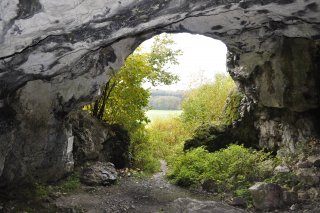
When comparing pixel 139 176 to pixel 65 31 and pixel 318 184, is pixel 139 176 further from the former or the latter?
pixel 65 31

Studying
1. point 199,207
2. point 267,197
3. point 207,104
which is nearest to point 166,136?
point 207,104

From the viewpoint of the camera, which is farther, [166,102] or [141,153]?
[166,102]

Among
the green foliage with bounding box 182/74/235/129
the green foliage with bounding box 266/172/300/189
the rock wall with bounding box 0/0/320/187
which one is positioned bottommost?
the green foliage with bounding box 266/172/300/189

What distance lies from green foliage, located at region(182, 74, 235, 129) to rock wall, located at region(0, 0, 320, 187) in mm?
7451

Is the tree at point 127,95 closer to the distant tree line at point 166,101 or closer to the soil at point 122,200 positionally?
the soil at point 122,200

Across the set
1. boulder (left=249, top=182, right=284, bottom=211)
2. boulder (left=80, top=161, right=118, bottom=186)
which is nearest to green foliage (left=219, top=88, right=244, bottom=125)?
boulder (left=80, top=161, right=118, bottom=186)

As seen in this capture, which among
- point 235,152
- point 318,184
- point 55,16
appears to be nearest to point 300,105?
point 235,152

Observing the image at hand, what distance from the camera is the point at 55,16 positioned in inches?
210

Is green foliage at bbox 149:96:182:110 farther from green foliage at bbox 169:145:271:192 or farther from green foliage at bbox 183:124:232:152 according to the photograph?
green foliage at bbox 169:145:271:192

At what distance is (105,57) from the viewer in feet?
32.9

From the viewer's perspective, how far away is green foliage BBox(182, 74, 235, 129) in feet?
75.4

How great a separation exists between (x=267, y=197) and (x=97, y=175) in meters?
7.05

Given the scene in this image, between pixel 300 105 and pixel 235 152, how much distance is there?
330 cm

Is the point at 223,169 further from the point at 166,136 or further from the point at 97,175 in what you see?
the point at 166,136
